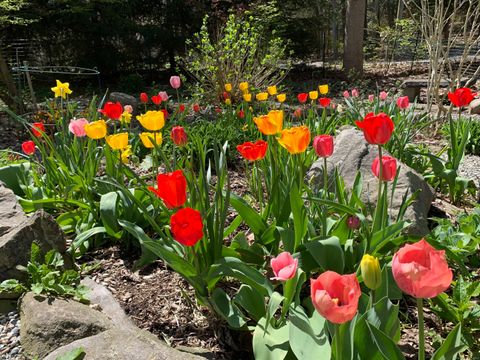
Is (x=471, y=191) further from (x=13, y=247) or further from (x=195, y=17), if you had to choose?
(x=195, y=17)

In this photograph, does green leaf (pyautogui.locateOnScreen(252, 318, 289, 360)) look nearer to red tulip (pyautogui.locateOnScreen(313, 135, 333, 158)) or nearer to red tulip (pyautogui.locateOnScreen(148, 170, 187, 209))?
red tulip (pyautogui.locateOnScreen(148, 170, 187, 209))

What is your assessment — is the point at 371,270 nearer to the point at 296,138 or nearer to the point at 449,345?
the point at 449,345

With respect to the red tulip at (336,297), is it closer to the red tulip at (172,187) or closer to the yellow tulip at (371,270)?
the yellow tulip at (371,270)

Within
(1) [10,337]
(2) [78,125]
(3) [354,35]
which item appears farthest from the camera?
(3) [354,35]

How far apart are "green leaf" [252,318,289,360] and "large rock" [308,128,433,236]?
3.54 feet

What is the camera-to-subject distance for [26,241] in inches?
77.4

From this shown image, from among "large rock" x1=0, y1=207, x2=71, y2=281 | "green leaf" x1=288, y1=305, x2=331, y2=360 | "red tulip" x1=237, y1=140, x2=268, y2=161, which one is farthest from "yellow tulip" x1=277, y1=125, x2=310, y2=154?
"large rock" x1=0, y1=207, x2=71, y2=281

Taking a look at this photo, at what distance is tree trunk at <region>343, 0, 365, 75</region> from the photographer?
10852mm

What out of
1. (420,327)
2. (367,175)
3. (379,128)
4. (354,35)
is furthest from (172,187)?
(354,35)

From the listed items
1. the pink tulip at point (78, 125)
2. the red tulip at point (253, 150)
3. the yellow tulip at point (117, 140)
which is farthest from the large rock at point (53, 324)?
the pink tulip at point (78, 125)

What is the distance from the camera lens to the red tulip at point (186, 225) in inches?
51.9

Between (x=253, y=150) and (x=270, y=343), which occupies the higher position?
(x=253, y=150)

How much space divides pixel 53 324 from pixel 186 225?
71 cm

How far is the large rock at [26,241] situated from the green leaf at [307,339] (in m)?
1.20
